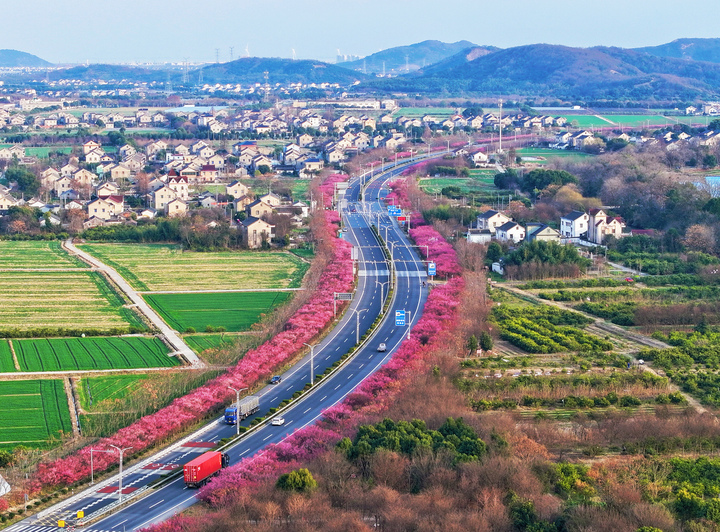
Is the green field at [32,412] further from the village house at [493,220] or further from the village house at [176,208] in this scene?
the village house at [176,208]

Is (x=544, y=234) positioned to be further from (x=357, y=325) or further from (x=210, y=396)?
(x=210, y=396)

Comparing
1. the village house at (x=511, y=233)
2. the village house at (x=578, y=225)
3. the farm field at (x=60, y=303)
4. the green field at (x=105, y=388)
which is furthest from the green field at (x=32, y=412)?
the village house at (x=578, y=225)

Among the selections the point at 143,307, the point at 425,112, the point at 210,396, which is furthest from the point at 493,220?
the point at 425,112

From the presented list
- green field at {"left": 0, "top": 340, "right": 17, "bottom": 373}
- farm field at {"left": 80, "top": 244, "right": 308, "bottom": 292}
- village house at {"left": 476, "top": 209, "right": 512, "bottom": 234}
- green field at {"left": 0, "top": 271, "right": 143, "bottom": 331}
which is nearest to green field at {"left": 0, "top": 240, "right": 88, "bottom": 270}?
farm field at {"left": 80, "top": 244, "right": 308, "bottom": 292}

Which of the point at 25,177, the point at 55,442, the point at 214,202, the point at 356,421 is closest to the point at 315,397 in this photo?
the point at 356,421

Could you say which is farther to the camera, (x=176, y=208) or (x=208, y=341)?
(x=176, y=208)

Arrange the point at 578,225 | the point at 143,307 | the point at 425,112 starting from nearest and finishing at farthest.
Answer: the point at 143,307, the point at 578,225, the point at 425,112

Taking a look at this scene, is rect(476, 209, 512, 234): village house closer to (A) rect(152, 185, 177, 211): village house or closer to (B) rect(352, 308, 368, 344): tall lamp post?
(B) rect(352, 308, 368, 344): tall lamp post

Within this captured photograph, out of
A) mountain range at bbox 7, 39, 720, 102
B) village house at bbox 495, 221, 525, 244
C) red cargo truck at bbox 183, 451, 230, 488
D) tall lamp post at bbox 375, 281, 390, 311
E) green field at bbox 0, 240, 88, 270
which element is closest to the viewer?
red cargo truck at bbox 183, 451, 230, 488
